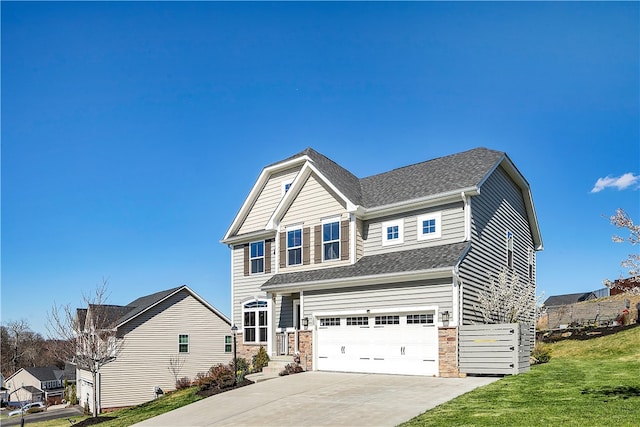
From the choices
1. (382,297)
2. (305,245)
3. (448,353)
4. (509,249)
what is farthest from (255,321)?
(509,249)

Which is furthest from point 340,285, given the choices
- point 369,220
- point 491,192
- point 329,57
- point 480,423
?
point 480,423

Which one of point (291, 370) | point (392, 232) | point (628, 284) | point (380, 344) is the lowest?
point (291, 370)

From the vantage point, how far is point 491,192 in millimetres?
19688

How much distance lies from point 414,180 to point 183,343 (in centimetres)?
1892

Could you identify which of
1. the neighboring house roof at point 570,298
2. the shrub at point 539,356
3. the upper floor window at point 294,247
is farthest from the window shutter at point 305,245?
the neighboring house roof at point 570,298

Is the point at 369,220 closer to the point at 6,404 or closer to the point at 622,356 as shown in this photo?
the point at 622,356

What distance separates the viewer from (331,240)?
2089 centimetres

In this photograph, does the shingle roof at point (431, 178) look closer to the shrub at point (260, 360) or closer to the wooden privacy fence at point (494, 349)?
the wooden privacy fence at point (494, 349)

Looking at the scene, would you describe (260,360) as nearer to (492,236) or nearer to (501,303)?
(501,303)

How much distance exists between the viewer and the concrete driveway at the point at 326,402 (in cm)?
1167

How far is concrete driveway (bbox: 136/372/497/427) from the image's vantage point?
11672 mm

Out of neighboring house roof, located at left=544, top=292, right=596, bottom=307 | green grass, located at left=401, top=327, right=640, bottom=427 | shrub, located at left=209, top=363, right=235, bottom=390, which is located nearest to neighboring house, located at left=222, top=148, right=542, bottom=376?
shrub, located at left=209, top=363, right=235, bottom=390

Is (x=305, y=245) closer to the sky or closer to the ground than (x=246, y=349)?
closer to the sky

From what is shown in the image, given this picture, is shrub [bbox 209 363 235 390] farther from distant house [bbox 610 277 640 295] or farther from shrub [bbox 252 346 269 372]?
distant house [bbox 610 277 640 295]
